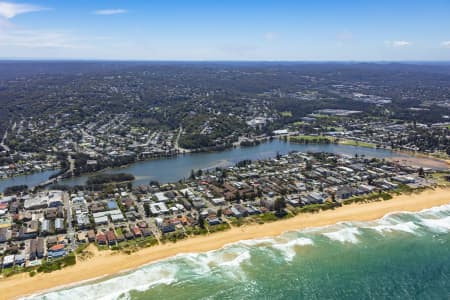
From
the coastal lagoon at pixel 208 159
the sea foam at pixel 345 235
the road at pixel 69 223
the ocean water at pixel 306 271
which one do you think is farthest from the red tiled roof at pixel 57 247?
the sea foam at pixel 345 235

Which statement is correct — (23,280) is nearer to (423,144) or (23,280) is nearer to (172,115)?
(423,144)

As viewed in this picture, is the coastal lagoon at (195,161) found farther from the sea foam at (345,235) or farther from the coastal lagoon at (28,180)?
the sea foam at (345,235)

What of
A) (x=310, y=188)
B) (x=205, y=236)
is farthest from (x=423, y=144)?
(x=205, y=236)

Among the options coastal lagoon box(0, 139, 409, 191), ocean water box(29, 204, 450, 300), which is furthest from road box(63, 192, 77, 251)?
coastal lagoon box(0, 139, 409, 191)

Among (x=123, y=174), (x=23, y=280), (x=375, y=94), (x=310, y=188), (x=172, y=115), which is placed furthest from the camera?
(x=375, y=94)

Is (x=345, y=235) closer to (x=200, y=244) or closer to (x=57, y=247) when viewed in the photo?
(x=200, y=244)

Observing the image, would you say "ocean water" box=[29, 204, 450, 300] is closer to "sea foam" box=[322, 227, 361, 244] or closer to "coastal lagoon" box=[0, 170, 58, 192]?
"sea foam" box=[322, 227, 361, 244]

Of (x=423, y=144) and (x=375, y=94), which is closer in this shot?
(x=423, y=144)

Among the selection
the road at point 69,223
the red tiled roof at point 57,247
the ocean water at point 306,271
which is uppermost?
the red tiled roof at point 57,247
